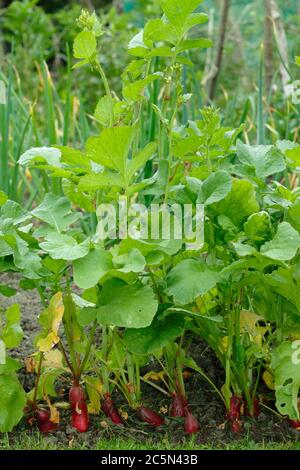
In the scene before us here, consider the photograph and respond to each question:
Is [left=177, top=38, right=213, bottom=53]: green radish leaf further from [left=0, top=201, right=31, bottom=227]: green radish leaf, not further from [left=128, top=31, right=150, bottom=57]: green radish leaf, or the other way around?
[left=0, top=201, right=31, bottom=227]: green radish leaf

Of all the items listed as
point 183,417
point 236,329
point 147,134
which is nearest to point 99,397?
point 183,417

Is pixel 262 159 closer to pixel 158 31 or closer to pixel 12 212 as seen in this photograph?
pixel 158 31

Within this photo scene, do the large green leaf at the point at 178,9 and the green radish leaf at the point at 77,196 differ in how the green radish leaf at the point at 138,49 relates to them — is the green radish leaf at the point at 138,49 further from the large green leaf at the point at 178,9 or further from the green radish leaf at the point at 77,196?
the green radish leaf at the point at 77,196

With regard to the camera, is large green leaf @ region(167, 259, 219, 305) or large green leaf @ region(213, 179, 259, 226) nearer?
large green leaf @ region(167, 259, 219, 305)

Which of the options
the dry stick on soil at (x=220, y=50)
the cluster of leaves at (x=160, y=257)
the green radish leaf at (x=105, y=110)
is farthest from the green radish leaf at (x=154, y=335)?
the dry stick on soil at (x=220, y=50)

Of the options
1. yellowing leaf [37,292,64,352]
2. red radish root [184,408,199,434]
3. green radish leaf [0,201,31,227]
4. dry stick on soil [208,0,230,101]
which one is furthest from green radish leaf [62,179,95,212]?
dry stick on soil [208,0,230,101]

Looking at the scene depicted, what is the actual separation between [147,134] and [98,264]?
143 centimetres

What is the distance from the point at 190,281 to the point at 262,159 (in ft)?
1.37

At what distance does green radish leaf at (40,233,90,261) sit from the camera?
62.6 inches

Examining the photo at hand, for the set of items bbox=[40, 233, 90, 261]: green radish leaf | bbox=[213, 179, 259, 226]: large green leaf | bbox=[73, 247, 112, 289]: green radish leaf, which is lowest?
bbox=[73, 247, 112, 289]: green radish leaf

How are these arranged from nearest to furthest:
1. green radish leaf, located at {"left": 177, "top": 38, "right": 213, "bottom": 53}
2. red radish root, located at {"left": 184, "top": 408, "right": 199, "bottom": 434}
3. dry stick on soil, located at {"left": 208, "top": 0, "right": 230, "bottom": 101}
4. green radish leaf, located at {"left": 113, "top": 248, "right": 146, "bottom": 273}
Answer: green radish leaf, located at {"left": 113, "top": 248, "right": 146, "bottom": 273} < green radish leaf, located at {"left": 177, "top": 38, "right": 213, "bottom": 53} < red radish root, located at {"left": 184, "top": 408, "right": 199, "bottom": 434} < dry stick on soil, located at {"left": 208, "top": 0, "right": 230, "bottom": 101}

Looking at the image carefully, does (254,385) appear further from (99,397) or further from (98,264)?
(98,264)

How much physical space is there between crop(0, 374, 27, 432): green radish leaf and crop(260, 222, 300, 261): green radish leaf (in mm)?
661

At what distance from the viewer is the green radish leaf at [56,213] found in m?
1.81
